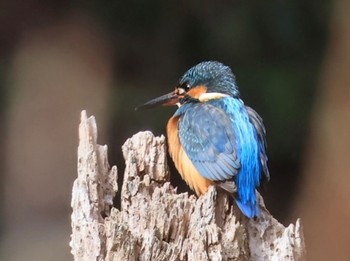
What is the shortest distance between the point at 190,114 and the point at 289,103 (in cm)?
91

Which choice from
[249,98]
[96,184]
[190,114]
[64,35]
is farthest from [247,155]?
[64,35]

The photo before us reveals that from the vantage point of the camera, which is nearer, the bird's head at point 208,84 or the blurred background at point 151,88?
the bird's head at point 208,84

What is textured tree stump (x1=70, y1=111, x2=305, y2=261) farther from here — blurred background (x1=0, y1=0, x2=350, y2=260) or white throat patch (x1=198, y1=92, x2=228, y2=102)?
blurred background (x1=0, y1=0, x2=350, y2=260)

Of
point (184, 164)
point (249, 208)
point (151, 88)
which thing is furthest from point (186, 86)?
point (151, 88)

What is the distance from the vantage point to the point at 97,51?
11.2ft

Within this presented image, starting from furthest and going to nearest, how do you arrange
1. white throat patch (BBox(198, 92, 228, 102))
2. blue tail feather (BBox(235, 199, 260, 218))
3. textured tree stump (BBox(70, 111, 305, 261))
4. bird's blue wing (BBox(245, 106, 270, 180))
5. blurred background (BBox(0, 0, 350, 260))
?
blurred background (BBox(0, 0, 350, 260)) → white throat patch (BBox(198, 92, 228, 102)) → bird's blue wing (BBox(245, 106, 270, 180)) → blue tail feather (BBox(235, 199, 260, 218)) → textured tree stump (BBox(70, 111, 305, 261))

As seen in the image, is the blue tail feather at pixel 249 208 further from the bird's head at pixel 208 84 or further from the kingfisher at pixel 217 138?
the bird's head at pixel 208 84

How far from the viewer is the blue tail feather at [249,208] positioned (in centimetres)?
225

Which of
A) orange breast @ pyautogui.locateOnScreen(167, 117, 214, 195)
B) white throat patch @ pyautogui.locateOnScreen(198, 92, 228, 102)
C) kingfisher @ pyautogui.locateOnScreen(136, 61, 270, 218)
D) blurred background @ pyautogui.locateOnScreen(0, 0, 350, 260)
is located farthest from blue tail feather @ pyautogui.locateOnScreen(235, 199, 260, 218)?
blurred background @ pyautogui.locateOnScreen(0, 0, 350, 260)

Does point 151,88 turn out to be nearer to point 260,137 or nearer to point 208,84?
point 208,84

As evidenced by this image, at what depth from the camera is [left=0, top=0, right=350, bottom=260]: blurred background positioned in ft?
11.0

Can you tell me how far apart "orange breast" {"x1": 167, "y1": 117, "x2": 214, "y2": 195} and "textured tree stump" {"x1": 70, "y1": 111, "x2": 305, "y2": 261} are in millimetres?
155

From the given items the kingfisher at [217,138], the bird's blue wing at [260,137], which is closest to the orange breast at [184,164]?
the kingfisher at [217,138]

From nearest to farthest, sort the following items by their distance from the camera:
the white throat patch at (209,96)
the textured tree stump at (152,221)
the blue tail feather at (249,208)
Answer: the textured tree stump at (152,221), the blue tail feather at (249,208), the white throat patch at (209,96)
